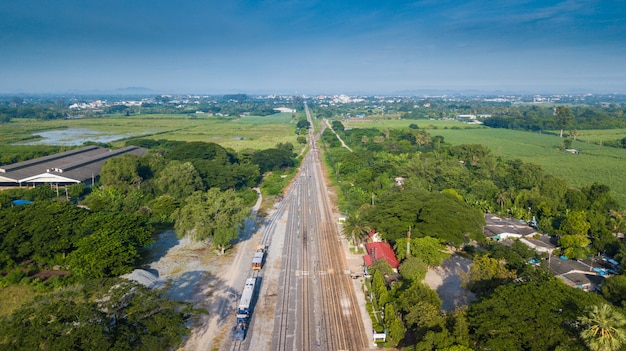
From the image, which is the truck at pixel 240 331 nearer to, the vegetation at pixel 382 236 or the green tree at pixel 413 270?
the vegetation at pixel 382 236

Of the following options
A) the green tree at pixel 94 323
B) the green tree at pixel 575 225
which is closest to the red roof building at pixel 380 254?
the green tree at pixel 575 225

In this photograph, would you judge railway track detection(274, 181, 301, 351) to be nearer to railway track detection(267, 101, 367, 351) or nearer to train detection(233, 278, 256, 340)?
railway track detection(267, 101, 367, 351)

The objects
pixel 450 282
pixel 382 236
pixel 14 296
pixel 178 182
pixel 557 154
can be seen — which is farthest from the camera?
pixel 557 154

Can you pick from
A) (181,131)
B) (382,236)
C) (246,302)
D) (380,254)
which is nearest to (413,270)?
(380,254)

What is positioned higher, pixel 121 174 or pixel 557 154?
pixel 121 174

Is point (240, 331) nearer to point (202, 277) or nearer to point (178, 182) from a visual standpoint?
point (202, 277)

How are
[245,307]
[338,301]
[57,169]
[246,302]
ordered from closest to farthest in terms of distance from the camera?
[245,307]
[246,302]
[338,301]
[57,169]

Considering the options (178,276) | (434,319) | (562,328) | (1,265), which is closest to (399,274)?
(434,319)
